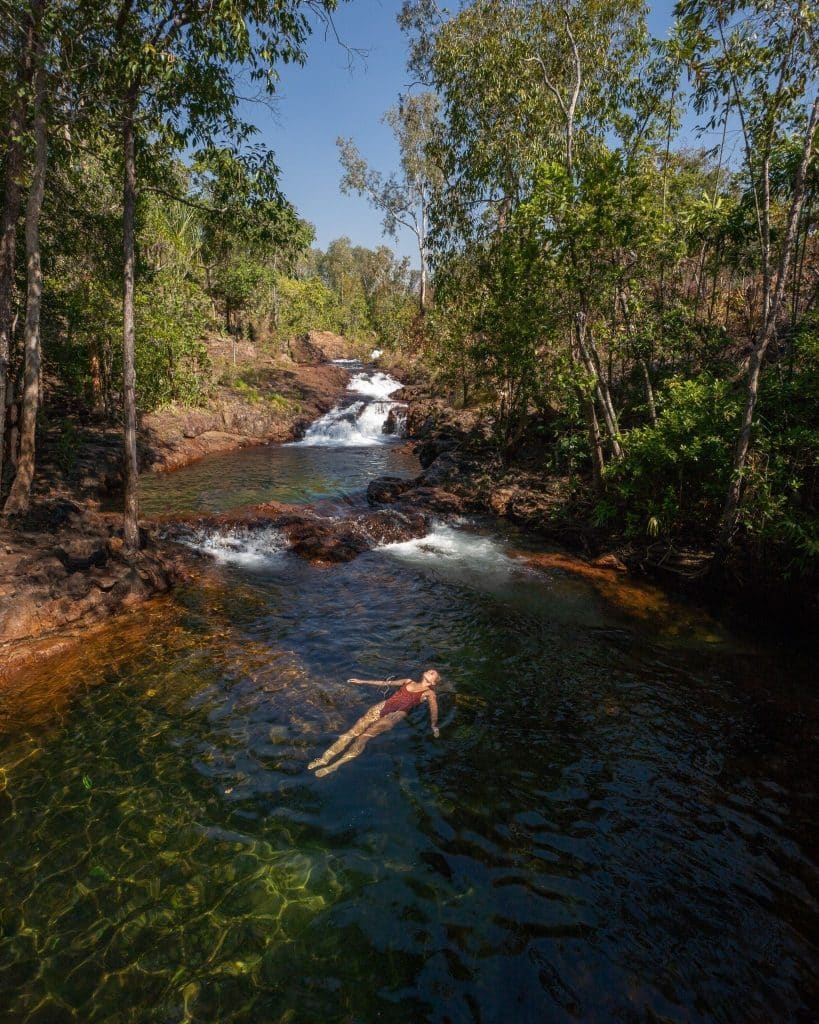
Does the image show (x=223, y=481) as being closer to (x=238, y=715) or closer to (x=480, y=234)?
(x=480, y=234)

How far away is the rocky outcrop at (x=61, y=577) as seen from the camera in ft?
25.0

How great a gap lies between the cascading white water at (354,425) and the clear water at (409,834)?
20.1 meters

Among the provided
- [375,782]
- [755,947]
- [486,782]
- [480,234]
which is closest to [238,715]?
[375,782]

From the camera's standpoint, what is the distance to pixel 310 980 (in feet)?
11.9

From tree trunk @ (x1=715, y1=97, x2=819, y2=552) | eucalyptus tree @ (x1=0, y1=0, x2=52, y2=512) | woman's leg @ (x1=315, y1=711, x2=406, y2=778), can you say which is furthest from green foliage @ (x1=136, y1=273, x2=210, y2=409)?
tree trunk @ (x1=715, y1=97, x2=819, y2=552)

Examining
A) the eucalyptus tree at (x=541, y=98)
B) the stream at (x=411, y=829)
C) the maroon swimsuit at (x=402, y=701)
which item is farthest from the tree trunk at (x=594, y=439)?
the maroon swimsuit at (x=402, y=701)

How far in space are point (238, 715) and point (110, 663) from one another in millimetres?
2388

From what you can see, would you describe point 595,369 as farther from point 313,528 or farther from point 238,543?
point 238,543

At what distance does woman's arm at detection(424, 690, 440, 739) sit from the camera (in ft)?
20.7

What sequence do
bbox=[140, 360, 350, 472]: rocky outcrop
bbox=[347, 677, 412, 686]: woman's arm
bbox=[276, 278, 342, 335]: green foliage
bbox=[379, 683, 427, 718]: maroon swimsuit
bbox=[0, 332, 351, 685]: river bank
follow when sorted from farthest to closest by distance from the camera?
bbox=[276, 278, 342, 335]: green foliage < bbox=[140, 360, 350, 472]: rocky outcrop < bbox=[0, 332, 351, 685]: river bank < bbox=[347, 677, 412, 686]: woman's arm < bbox=[379, 683, 427, 718]: maroon swimsuit

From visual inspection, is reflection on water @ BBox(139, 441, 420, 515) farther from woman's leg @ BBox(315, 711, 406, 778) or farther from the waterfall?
woman's leg @ BBox(315, 711, 406, 778)

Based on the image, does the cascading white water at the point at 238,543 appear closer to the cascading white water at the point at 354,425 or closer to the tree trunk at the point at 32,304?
the tree trunk at the point at 32,304

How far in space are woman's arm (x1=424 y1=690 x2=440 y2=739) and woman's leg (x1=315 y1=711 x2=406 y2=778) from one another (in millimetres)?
357

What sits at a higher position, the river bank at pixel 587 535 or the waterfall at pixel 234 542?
the river bank at pixel 587 535
